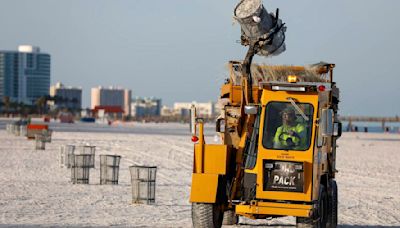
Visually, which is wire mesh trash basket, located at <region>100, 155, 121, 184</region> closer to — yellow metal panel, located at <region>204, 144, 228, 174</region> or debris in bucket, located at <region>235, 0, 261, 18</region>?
yellow metal panel, located at <region>204, 144, 228, 174</region>

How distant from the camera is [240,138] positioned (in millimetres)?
16172

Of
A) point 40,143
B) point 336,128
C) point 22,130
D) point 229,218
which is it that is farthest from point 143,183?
point 22,130

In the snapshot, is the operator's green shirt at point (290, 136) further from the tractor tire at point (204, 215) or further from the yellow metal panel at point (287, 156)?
the tractor tire at point (204, 215)

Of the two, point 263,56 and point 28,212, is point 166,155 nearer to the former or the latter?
point 28,212

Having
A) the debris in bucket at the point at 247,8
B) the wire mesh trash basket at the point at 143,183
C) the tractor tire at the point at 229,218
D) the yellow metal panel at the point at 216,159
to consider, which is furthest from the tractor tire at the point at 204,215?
the wire mesh trash basket at the point at 143,183

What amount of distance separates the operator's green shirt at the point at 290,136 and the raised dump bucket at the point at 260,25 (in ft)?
4.56

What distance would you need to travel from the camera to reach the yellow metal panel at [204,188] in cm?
1549

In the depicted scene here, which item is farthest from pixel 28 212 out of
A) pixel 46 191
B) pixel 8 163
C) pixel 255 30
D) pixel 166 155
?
pixel 166 155

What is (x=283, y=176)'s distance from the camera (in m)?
15.2

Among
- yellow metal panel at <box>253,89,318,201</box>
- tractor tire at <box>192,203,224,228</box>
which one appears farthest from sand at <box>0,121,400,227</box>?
yellow metal panel at <box>253,89,318,201</box>

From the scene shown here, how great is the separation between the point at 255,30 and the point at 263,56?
99 centimetres

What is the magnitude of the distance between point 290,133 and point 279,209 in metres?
1.24

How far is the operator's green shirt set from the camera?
15.3 metres

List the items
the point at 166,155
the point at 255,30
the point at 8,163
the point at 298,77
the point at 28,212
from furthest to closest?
the point at 166,155
the point at 8,163
the point at 28,212
the point at 298,77
the point at 255,30
